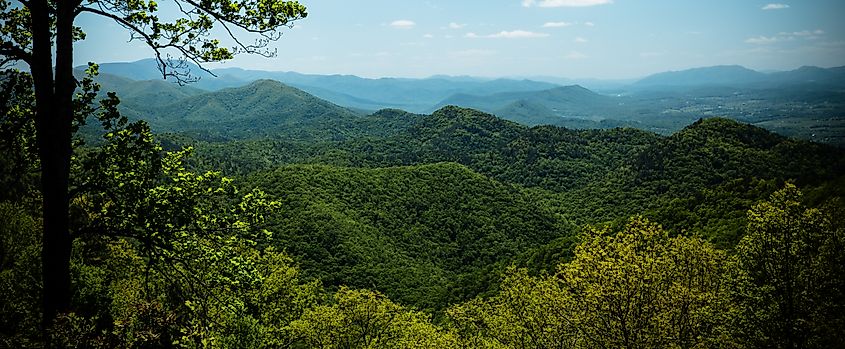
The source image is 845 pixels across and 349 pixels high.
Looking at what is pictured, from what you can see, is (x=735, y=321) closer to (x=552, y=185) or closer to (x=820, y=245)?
(x=820, y=245)

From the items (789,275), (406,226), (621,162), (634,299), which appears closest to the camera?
(789,275)

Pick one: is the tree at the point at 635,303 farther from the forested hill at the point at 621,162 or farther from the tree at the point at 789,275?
the forested hill at the point at 621,162

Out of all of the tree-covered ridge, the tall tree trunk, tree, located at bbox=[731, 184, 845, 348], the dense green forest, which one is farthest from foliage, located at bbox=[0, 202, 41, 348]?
the tree-covered ridge

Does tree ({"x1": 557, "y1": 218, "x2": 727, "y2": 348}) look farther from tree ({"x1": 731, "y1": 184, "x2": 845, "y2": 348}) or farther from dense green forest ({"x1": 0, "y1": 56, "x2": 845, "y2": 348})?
tree ({"x1": 731, "y1": 184, "x2": 845, "y2": 348})

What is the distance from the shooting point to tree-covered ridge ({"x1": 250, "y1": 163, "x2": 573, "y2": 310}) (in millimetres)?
75438

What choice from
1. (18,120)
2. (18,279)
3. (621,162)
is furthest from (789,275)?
(621,162)

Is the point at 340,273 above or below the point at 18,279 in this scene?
below

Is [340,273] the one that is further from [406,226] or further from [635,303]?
[635,303]

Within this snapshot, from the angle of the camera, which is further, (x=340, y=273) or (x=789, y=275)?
(x=340, y=273)

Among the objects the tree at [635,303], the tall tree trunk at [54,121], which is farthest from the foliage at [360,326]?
the tall tree trunk at [54,121]

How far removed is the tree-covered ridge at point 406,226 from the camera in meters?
75.4

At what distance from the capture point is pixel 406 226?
326 ft

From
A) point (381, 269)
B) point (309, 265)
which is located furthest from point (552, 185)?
point (309, 265)

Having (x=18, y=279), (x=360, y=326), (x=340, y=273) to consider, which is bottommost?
(x=340, y=273)
